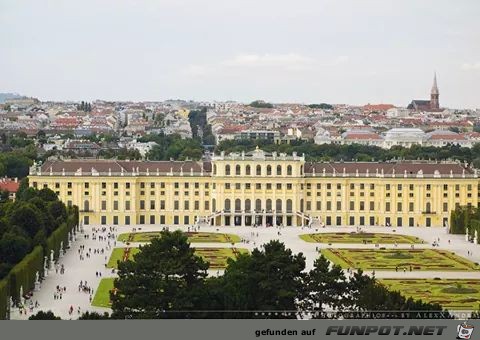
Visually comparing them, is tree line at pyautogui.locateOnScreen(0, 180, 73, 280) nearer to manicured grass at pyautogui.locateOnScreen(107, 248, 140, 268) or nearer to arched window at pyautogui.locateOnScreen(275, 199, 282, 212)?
manicured grass at pyautogui.locateOnScreen(107, 248, 140, 268)

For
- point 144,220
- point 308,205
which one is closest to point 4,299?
point 144,220

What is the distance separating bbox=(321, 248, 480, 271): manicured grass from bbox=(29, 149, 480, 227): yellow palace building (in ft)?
42.2

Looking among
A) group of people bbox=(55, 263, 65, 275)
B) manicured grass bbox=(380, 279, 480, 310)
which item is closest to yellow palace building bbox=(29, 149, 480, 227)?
group of people bbox=(55, 263, 65, 275)

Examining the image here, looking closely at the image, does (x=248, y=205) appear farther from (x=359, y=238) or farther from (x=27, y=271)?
(x=27, y=271)

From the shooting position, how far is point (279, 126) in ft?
479

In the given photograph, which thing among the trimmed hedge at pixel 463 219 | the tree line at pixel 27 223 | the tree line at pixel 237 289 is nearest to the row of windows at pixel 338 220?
the trimmed hedge at pixel 463 219

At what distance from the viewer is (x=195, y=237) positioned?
55.9 metres

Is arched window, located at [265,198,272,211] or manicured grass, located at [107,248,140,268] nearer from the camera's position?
manicured grass, located at [107,248,140,268]
